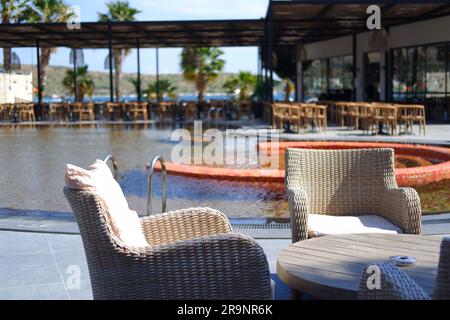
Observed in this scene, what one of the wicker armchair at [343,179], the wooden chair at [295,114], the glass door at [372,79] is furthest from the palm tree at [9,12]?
the wicker armchair at [343,179]

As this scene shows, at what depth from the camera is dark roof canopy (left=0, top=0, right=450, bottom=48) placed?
16.9 metres

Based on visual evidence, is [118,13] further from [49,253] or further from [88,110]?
[49,253]

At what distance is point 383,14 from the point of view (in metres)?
18.8

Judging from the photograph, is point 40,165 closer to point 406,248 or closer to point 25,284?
point 25,284

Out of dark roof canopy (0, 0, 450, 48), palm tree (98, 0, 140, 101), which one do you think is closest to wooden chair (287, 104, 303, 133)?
dark roof canopy (0, 0, 450, 48)

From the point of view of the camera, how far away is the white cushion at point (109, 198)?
8.89ft

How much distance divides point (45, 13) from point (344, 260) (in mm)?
31373

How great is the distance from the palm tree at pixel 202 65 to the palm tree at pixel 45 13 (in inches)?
253

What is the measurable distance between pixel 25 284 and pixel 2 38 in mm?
21426

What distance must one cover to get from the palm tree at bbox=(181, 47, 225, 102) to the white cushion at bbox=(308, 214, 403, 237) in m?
30.8

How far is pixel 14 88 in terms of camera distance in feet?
132

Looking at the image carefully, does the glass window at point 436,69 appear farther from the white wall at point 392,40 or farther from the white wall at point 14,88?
the white wall at point 14,88

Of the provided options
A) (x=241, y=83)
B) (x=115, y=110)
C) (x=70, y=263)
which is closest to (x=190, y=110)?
(x=115, y=110)

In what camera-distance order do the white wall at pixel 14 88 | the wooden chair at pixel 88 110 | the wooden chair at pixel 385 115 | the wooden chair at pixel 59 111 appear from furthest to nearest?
the white wall at pixel 14 88
the wooden chair at pixel 59 111
the wooden chair at pixel 88 110
the wooden chair at pixel 385 115
